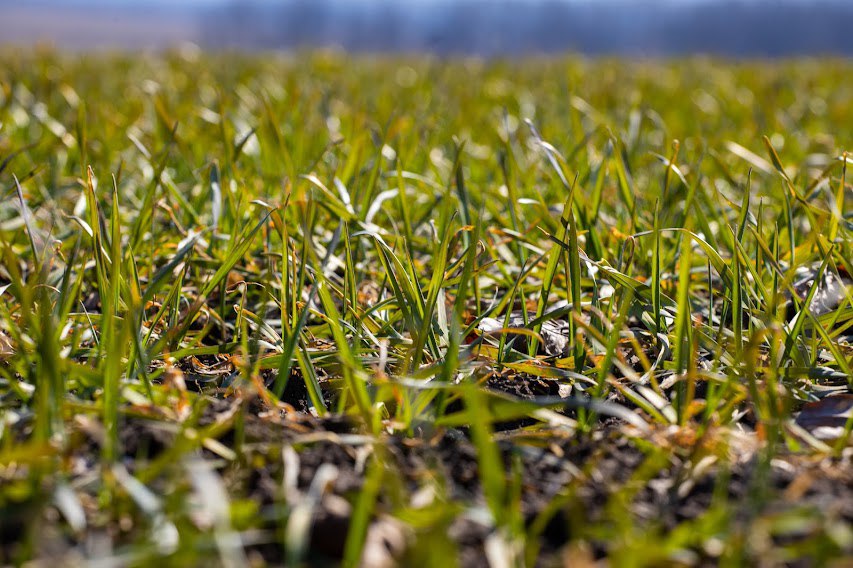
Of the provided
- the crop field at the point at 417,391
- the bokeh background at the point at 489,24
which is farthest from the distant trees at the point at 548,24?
the crop field at the point at 417,391

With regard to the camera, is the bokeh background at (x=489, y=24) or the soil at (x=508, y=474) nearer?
the soil at (x=508, y=474)

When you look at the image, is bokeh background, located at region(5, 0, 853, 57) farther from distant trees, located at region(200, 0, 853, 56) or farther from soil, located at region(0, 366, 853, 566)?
soil, located at region(0, 366, 853, 566)

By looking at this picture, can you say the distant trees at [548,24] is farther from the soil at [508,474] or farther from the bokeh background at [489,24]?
the soil at [508,474]

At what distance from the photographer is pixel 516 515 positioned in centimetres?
88

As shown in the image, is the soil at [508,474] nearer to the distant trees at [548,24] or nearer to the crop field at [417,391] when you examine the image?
the crop field at [417,391]

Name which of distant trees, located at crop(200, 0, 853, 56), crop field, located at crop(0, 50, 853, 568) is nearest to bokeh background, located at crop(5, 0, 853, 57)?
distant trees, located at crop(200, 0, 853, 56)

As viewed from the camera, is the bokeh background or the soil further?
the bokeh background

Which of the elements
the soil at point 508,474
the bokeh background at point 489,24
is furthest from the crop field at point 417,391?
the bokeh background at point 489,24

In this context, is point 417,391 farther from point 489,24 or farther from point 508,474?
point 489,24

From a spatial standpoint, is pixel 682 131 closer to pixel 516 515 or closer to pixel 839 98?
pixel 839 98

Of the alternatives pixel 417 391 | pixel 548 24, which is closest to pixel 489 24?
pixel 548 24

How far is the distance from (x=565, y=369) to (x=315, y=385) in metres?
0.41

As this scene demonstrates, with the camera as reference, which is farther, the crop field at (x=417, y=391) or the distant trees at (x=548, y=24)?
the distant trees at (x=548, y=24)

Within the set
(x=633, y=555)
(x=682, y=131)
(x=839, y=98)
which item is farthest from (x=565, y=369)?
(x=839, y=98)
